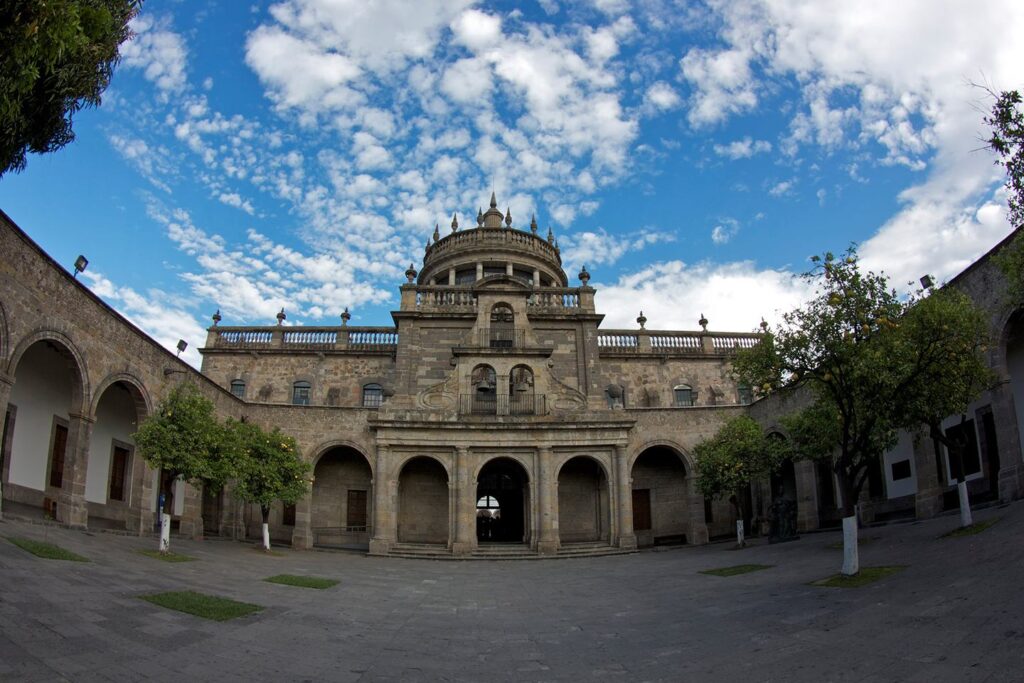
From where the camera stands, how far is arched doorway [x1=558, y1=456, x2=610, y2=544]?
3159 cm

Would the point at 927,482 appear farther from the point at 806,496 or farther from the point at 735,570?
the point at 735,570

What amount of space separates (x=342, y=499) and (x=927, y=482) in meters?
23.6

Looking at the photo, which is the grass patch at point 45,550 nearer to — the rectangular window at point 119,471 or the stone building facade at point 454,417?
the stone building facade at point 454,417

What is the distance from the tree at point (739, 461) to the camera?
26.6m

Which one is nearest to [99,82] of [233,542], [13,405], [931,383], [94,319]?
[94,319]

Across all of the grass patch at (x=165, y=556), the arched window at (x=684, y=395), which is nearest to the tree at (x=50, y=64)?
the grass patch at (x=165, y=556)

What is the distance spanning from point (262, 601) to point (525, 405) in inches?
705

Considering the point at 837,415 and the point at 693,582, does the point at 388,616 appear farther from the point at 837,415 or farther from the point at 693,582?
the point at 837,415

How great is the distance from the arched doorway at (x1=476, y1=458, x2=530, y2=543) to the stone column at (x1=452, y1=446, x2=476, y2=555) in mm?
3329

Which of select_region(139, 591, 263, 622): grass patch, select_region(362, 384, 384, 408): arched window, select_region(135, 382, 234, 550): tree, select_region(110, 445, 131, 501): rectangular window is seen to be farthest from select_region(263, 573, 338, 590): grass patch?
select_region(362, 384, 384, 408): arched window

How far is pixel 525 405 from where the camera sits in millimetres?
31312

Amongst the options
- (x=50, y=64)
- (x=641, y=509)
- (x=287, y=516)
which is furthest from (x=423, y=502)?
(x=50, y=64)

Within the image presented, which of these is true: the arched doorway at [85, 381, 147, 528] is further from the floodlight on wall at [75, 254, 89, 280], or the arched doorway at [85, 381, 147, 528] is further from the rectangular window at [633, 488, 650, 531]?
the rectangular window at [633, 488, 650, 531]

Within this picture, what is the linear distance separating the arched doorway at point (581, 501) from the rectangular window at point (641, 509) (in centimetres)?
213
